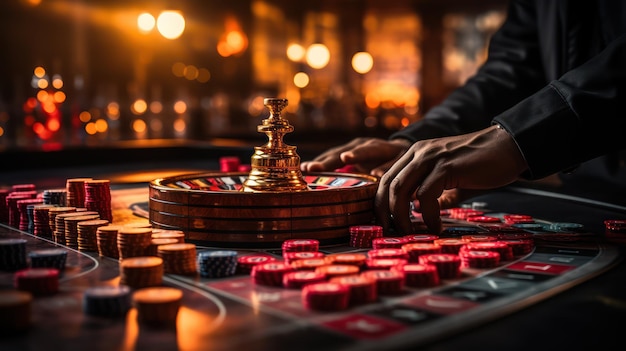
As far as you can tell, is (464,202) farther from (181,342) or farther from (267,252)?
(181,342)

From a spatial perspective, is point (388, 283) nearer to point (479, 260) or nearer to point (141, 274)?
point (479, 260)

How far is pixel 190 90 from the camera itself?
1391 centimetres

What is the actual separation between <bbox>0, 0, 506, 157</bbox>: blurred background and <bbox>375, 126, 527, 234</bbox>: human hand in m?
3.31

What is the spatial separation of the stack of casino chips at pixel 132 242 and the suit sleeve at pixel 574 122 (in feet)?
3.31

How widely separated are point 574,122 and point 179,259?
113cm

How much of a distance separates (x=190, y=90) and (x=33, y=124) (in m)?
6.65

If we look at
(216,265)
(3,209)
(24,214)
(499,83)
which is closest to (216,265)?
(216,265)

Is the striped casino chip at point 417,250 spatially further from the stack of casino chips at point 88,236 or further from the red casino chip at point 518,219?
the stack of casino chips at point 88,236

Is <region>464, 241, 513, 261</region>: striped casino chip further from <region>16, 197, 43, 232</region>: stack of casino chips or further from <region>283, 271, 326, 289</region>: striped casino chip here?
<region>16, 197, 43, 232</region>: stack of casino chips

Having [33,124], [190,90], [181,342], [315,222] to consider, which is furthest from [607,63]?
[190,90]

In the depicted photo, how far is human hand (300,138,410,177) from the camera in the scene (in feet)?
8.73

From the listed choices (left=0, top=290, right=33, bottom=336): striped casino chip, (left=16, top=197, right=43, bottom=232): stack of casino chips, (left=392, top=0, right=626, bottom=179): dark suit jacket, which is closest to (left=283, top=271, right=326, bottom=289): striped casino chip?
(left=0, top=290, right=33, bottom=336): striped casino chip

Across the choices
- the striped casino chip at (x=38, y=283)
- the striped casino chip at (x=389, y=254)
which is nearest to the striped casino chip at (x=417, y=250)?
the striped casino chip at (x=389, y=254)

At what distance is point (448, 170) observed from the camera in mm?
1925
